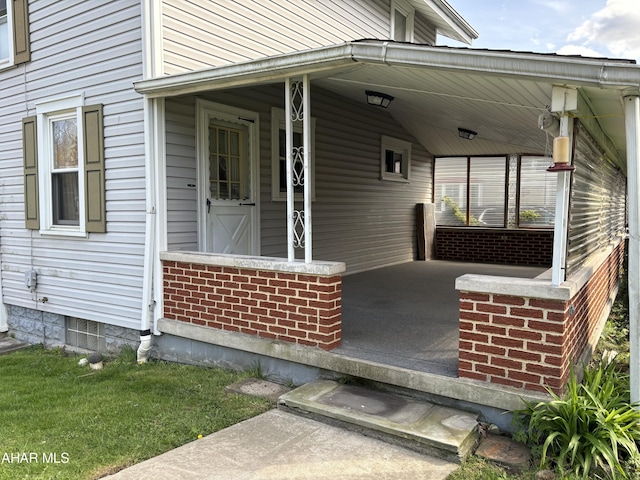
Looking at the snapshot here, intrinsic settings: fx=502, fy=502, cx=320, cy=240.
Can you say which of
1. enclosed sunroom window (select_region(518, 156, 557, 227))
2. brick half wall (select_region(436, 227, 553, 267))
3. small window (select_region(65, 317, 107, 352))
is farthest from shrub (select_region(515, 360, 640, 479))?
enclosed sunroom window (select_region(518, 156, 557, 227))

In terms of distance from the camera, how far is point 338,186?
7.81 m

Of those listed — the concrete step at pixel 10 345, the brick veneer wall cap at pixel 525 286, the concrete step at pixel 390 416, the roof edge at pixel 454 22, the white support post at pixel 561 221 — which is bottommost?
the concrete step at pixel 10 345

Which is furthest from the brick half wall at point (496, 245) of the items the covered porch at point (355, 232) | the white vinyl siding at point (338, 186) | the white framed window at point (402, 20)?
the white framed window at point (402, 20)

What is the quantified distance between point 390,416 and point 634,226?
1.93 meters

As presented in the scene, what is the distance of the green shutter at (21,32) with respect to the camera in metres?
6.42

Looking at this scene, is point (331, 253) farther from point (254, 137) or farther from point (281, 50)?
point (281, 50)

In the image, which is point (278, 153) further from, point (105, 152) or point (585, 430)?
point (585, 430)

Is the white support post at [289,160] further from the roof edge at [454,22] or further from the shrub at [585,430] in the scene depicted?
the roof edge at [454,22]

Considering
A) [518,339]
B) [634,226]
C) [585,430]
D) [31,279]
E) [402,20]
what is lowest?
[585,430]

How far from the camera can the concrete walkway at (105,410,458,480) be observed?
290 centimetres

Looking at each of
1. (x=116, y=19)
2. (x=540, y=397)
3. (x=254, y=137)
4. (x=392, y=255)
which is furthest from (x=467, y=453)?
(x=392, y=255)

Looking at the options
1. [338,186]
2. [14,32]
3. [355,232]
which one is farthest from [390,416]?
[14,32]

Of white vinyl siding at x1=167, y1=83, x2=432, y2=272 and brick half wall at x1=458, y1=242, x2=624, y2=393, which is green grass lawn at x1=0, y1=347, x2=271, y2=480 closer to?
white vinyl siding at x1=167, y1=83, x2=432, y2=272

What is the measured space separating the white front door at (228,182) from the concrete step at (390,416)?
2.40 m
